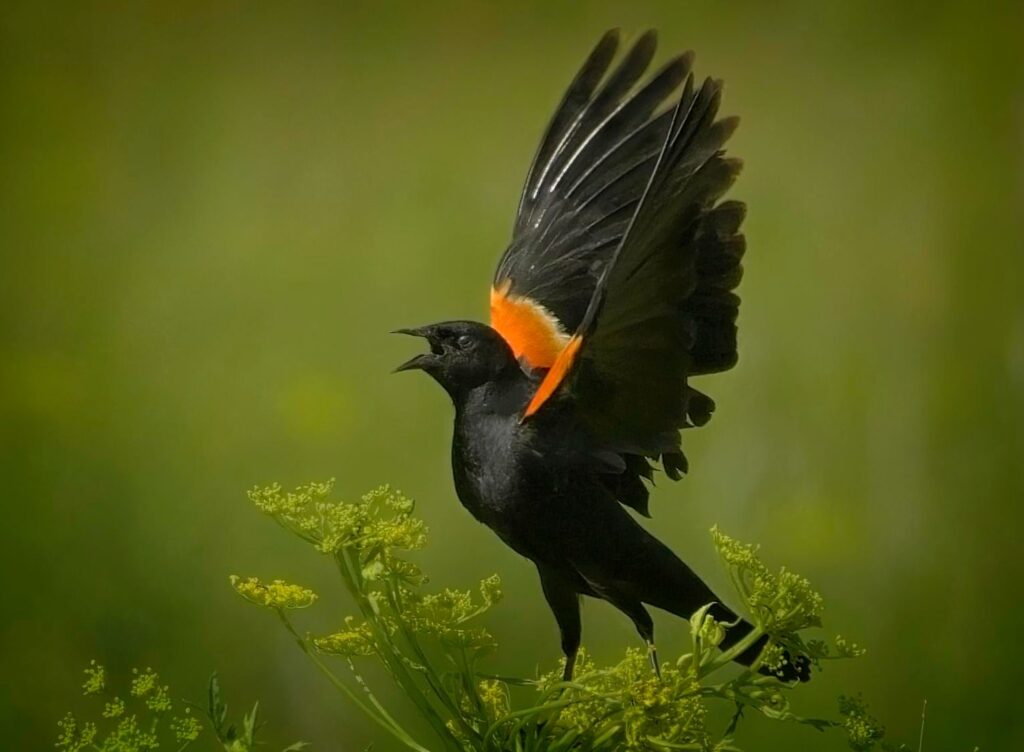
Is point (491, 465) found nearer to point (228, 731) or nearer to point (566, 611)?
point (566, 611)

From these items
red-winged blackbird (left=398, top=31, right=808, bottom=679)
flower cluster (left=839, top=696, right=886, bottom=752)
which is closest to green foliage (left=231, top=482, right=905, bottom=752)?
flower cluster (left=839, top=696, right=886, bottom=752)

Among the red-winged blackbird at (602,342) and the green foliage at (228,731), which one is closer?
the green foliage at (228,731)

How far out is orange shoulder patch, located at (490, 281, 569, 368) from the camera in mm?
1144

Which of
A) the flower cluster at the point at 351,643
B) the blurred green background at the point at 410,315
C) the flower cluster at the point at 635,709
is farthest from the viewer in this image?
the blurred green background at the point at 410,315

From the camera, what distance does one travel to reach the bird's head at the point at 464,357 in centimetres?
109

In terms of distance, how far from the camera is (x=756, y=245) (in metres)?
1.28

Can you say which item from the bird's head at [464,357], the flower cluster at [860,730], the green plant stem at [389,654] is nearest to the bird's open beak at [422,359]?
the bird's head at [464,357]

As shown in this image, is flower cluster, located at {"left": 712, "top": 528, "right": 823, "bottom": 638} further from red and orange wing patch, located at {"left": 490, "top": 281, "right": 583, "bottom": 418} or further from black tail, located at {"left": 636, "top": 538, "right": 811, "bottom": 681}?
red and orange wing patch, located at {"left": 490, "top": 281, "right": 583, "bottom": 418}

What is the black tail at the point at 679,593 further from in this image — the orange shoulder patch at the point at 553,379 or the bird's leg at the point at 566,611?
the orange shoulder patch at the point at 553,379

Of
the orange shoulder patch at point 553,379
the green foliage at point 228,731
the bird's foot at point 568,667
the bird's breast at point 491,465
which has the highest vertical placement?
the orange shoulder patch at point 553,379

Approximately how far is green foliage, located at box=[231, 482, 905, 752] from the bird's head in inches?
6.5

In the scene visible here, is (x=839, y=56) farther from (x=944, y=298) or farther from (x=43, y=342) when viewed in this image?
(x=43, y=342)

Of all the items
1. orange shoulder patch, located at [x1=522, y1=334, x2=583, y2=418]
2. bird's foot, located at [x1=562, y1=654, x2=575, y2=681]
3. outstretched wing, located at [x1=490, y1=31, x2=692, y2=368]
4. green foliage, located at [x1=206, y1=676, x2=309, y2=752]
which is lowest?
green foliage, located at [x1=206, y1=676, x2=309, y2=752]

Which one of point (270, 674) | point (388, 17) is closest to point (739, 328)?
point (388, 17)
